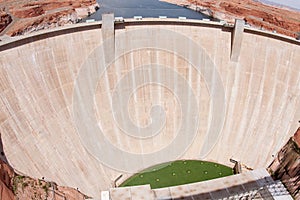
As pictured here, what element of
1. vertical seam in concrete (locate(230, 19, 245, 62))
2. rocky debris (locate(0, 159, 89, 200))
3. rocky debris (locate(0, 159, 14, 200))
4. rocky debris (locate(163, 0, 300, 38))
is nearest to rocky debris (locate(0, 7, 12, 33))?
rocky debris (locate(0, 159, 14, 200))

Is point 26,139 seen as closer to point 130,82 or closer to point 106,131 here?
point 106,131

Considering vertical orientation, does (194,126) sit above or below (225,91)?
below

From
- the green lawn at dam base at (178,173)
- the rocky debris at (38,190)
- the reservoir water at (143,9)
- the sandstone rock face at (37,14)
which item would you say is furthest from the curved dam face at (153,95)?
the reservoir water at (143,9)

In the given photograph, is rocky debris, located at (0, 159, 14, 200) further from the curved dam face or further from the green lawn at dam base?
the green lawn at dam base

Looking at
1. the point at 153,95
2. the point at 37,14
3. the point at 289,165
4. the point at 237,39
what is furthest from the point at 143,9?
the point at 289,165

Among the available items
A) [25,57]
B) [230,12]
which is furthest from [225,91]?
[230,12]
